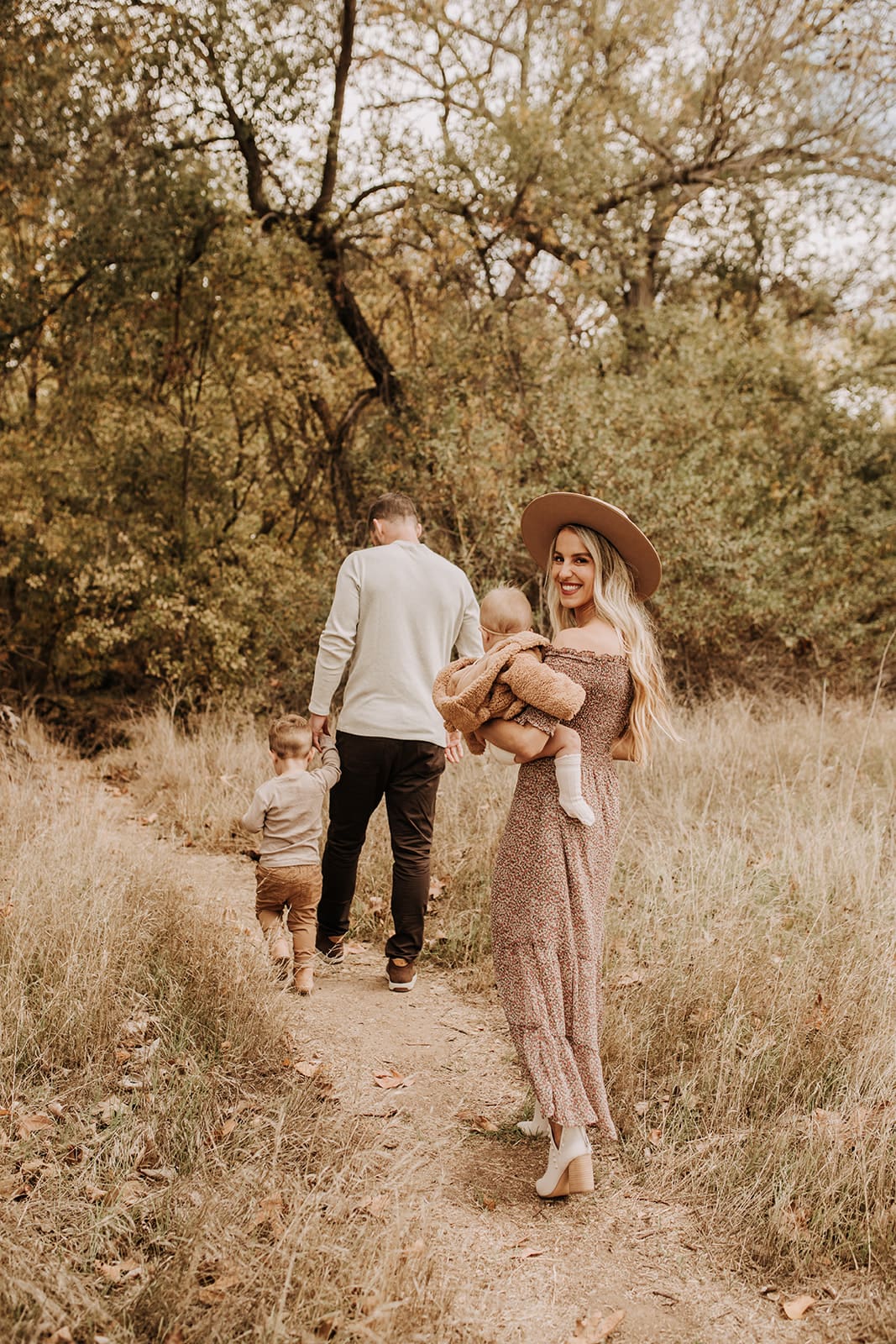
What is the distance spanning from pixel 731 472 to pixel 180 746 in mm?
5947

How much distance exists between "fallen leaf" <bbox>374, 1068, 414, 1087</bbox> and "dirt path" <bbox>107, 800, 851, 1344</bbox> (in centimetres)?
2

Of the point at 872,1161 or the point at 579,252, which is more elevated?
the point at 579,252

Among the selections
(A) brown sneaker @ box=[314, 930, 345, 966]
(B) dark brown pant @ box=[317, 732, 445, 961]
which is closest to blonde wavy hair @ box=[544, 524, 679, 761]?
(B) dark brown pant @ box=[317, 732, 445, 961]

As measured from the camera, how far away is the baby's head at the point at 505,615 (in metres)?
3.34

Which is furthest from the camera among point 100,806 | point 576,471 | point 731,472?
point 731,472

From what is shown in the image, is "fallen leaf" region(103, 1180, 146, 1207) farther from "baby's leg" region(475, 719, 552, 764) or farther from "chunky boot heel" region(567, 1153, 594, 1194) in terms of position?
"baby's leg" region(475, 719, 552, 764)

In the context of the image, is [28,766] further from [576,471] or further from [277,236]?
[277,236]

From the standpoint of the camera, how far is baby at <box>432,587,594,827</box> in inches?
120

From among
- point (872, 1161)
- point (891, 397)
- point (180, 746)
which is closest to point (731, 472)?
point (891, 397)

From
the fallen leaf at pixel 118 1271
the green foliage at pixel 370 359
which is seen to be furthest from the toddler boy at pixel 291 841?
the green foliage at pixel 370 359

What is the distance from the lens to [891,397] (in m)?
13.5

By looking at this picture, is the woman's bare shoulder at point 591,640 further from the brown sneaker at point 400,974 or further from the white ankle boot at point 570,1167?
the brown sneaker at point 400,974

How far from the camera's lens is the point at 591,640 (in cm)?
327

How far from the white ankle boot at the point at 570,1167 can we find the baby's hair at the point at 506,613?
150 centimetres
